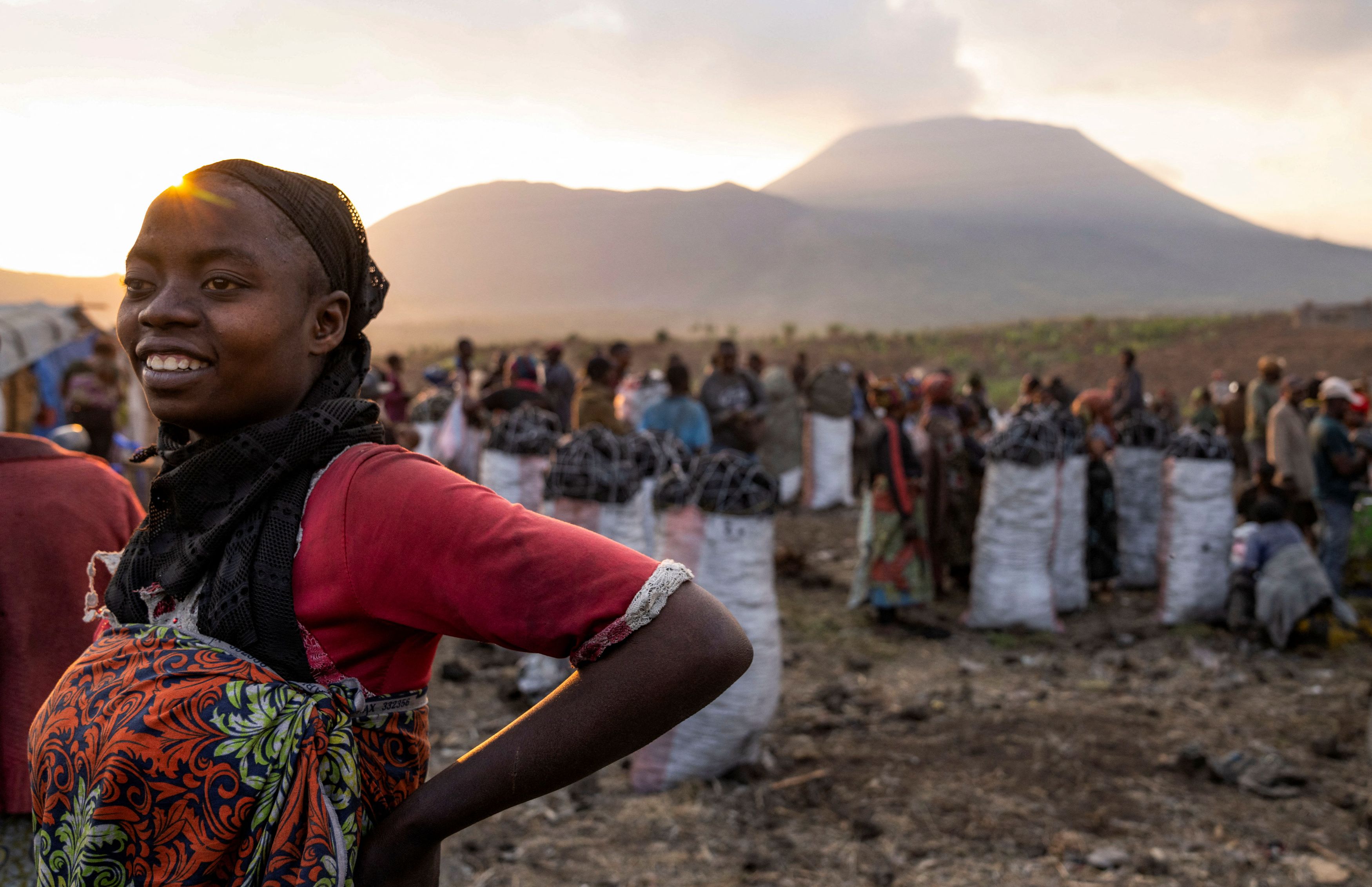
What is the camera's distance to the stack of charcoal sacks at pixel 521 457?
673 cm

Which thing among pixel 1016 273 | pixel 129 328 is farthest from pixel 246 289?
pixel 1016 273

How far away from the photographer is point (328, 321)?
121cm

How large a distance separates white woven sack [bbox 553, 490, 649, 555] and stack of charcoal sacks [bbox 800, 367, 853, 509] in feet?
20.4

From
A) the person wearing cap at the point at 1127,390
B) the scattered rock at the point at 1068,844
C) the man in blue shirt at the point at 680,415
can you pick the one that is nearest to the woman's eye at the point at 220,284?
the scattered rock at the point at 1068,844

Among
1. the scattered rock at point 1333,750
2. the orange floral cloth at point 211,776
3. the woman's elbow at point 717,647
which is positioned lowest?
the scattered rock at point 1333,750

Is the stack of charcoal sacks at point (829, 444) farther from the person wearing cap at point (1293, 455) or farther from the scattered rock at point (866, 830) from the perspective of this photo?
the scattered rock at point (866, 830)

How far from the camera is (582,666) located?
102 centimetres

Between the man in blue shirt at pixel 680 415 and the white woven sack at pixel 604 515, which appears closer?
the white woven sack at pixel 604 515

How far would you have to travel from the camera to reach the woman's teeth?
1.12 meters

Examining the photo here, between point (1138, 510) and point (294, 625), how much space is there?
786 cm

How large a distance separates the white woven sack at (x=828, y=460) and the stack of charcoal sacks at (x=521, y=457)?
526 cm

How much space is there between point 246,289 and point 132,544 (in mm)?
408

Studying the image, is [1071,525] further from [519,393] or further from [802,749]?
[519,393]

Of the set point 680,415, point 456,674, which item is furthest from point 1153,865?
point 680,415
